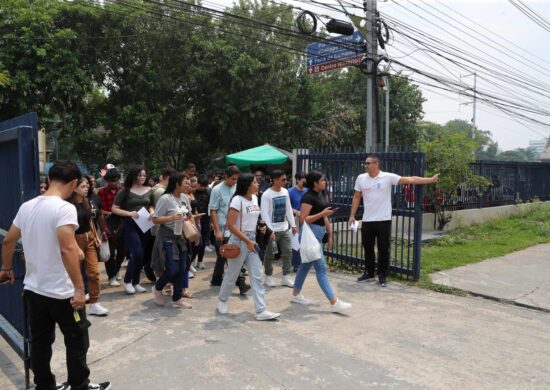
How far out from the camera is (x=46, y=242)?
286cm

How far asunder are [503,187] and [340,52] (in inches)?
275

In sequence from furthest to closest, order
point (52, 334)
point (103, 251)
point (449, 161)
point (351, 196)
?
1. point (449, 161)
2. point (351, 196)
3. point (103, 251)
4. point (52, 334)

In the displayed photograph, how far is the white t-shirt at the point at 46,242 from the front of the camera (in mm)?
2826

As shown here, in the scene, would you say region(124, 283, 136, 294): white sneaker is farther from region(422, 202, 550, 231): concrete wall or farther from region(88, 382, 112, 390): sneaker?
region(422, 202, 550, 231): concrete wall

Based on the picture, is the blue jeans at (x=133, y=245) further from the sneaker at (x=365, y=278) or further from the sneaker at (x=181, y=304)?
the sneaker at (x=365, y=278)

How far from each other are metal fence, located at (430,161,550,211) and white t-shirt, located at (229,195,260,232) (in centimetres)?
780

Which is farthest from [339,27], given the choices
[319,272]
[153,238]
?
[319,272]

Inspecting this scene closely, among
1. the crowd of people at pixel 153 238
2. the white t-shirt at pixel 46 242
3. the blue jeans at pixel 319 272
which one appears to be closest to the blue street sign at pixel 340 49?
the crowd of people at pixel 153 238

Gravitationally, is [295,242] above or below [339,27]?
below

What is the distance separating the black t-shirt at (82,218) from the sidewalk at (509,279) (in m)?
4.78

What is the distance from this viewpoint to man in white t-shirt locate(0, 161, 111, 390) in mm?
2838

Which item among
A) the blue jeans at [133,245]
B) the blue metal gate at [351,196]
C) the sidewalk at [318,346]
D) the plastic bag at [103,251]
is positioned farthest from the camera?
the blue metal gate at [351,196]

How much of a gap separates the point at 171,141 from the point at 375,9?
11.1m

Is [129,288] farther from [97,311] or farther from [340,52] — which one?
[340,52]
